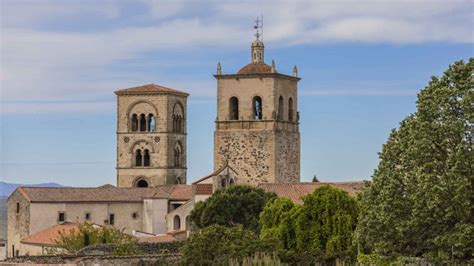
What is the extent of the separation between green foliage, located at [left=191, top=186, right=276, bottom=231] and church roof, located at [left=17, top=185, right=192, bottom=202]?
39.4 feet

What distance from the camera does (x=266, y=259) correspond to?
3350 cm

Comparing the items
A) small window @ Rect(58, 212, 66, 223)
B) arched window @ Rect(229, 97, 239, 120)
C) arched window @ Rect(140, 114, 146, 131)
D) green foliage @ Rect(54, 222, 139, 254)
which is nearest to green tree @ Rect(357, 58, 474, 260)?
green foliage @ Rect(54, 222, 139, 254)

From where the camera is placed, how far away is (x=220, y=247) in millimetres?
37969

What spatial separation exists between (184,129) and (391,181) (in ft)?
205

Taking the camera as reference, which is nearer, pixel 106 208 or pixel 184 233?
pixel 184 233

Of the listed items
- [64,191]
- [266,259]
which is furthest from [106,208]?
[266,259]

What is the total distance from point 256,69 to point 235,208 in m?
12.7

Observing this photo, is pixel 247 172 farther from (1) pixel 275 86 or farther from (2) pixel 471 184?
(2) pixel 471 184

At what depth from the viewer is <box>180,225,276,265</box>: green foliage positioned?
36.6 meters

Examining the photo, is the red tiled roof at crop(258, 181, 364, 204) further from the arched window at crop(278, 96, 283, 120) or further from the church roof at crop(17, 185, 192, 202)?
the church roof at crop(17, 185, 192, 202)

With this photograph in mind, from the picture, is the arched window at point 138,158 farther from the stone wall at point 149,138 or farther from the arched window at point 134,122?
the arched window at point 134,122

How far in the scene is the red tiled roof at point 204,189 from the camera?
7584 centimetres

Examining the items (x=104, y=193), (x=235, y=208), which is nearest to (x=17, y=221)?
(x=104, y=193)

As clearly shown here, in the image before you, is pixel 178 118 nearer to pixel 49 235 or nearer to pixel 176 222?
pixel 176 222
